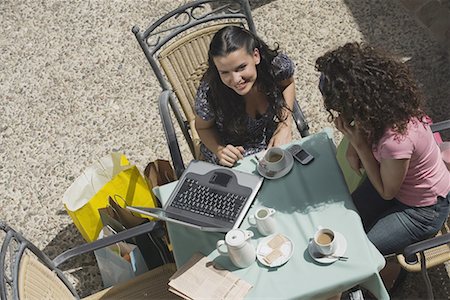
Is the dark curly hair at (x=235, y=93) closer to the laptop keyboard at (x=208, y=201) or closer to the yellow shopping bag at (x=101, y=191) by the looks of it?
the laptop keyboard at (x=208, y=201)

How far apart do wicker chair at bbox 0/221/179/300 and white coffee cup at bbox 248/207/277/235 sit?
577 mm

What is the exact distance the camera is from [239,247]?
2.13 meters

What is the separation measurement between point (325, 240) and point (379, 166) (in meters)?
0.42

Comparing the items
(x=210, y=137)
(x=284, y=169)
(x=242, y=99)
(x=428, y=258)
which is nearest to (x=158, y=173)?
(x=210, y=137)

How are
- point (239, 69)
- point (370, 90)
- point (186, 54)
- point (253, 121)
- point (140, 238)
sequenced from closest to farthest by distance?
point (370, 90) < point (239, 69) < point (140, 238) < point (253, 121) < point (186, 54)

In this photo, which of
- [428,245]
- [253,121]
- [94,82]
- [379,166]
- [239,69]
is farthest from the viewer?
[94,82]

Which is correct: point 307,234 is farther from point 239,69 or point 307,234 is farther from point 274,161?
point 239,69

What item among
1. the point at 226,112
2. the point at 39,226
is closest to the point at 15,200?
the point at 39,226

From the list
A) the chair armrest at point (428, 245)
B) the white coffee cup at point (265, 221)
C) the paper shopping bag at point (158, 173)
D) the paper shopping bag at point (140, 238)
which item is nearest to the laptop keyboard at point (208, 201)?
the white coffee cup at point (265, 221)

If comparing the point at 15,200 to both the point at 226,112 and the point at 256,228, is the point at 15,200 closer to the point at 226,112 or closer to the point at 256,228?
the point at 226,112

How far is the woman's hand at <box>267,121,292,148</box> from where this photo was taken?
2.87 m

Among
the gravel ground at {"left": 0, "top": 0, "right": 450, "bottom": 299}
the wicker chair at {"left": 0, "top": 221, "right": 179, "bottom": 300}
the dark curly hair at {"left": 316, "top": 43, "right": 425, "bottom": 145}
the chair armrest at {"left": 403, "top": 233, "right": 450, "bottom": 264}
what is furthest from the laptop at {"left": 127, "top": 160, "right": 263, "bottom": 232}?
the gravel ground at {"left": 0, "top": 0, "right": 450, "bottom": 299}

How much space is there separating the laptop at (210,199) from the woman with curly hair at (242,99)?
144mm

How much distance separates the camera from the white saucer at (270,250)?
2201 millimetres
